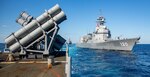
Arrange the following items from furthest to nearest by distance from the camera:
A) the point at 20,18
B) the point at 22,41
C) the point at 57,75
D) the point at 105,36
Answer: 1. the point at 105,36
2. the point at 20,18
3. the point at 22,41
4. the point at 57,75

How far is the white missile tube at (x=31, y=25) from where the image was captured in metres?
26.8

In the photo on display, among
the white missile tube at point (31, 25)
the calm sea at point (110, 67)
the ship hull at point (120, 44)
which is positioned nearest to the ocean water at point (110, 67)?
the calm sea at point (110, 67)

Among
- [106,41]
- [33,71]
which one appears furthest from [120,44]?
[33,71]

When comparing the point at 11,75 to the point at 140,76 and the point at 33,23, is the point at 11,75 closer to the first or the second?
the point at 33,23

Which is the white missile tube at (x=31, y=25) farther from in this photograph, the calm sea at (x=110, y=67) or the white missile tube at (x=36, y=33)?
the calm sea at (x=110, y=67)

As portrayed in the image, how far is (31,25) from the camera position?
27.3m

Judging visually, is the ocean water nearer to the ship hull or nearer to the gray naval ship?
the ship hull

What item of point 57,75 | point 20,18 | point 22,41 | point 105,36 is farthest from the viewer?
point 105,36

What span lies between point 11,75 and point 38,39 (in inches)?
512

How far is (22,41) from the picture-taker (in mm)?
26891

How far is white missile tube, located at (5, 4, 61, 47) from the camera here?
26.8m

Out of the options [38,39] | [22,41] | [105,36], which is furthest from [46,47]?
[105,36]

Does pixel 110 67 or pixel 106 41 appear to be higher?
pixel 106 41

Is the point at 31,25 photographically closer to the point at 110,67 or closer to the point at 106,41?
the point at 110,67
